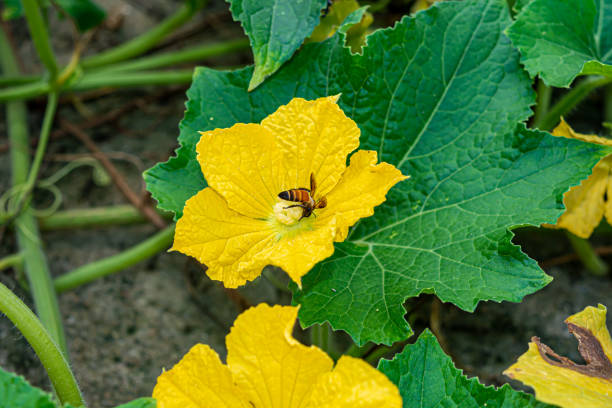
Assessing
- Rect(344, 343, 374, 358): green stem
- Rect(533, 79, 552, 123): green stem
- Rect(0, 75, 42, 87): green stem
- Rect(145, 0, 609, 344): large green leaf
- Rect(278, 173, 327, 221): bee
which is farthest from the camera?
Rect(0, 75, 42, 87): green stem

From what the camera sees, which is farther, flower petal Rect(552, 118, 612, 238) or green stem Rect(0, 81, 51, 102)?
green stem Rect(0, 81, 51, 102)

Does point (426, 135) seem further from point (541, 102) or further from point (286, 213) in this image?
point (541, 102)

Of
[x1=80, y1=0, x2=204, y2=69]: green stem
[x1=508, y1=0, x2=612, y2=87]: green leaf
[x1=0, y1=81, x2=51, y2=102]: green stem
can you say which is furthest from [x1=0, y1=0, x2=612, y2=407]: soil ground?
[x1=508, y1=0, x2=612, y2=87]: green leaf

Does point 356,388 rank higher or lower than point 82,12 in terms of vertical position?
lower

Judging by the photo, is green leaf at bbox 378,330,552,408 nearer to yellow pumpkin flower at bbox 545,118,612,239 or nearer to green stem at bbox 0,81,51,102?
yellow pumpkin flower at bbox 545,118,612,239

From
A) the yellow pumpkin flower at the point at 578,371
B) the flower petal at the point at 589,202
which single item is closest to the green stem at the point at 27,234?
the yellow pumpkin flower at the point at 578,371

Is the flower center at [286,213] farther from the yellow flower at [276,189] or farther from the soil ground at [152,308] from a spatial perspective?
the soil ground at [152,308]

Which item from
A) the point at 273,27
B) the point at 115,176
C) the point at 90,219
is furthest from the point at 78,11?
the point at 273,27
